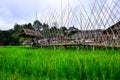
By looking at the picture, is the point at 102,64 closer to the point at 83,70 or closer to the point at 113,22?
the point at 83,70

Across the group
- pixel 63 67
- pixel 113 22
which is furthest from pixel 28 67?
pixel 113 22

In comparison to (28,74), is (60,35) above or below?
above

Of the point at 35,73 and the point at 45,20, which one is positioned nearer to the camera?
the point at 35,73

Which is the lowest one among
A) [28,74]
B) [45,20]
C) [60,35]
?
[28,74]

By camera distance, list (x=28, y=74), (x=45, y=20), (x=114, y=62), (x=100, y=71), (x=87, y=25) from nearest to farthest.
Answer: (x=100, y=71) → (x=114, y=62) → (x=28, y=74) → (x=87, y=25) → (x=45, y=20)

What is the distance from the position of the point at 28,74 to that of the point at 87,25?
3.97 meters

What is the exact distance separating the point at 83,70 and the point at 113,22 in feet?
11.4

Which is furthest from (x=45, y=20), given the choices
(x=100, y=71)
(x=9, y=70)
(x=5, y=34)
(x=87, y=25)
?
(x=5, y=34)

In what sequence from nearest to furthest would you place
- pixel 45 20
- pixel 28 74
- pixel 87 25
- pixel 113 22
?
pixel 28 74 < pixel 113 22 < pixel 87 25 < pixel 45 20

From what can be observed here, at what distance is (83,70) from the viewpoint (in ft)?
8.66

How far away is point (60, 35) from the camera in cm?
1066

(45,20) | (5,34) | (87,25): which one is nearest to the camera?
(87,25)

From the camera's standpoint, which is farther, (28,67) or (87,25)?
(87,25)

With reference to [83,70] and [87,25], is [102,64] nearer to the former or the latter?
[83,70]
